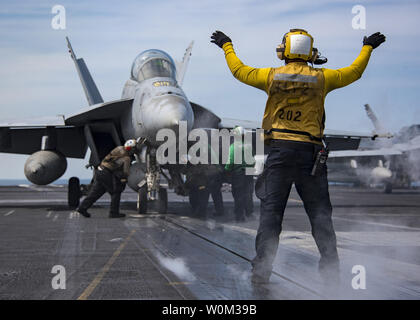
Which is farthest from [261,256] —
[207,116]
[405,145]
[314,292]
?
[405,145]

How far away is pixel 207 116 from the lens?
18297mm

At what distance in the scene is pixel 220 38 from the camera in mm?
5707

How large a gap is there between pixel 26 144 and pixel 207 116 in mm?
7120

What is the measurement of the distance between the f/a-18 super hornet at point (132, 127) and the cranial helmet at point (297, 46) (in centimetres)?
761

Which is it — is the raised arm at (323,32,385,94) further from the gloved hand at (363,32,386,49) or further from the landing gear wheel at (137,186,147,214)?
the landing gear wheel at (137,186,147,214)

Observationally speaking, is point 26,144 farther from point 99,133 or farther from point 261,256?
point 261,256

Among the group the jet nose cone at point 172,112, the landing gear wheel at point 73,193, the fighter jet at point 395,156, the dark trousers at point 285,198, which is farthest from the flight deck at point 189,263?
the fighter jet at point 395,156

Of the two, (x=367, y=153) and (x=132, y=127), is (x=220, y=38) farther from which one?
(x=367, y=153)

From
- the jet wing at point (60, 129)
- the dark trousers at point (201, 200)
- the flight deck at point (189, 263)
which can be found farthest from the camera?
the jet wing at point (60, 129)

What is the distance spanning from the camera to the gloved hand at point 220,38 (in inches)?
224

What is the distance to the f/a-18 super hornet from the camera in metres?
14.0

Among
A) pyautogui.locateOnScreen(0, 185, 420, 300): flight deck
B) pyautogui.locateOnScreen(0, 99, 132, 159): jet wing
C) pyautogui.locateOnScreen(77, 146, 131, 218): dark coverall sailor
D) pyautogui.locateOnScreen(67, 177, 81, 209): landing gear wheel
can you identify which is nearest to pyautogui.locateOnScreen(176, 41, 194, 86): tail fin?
pyautogui.locateOnScreen(0, 99, 132, 159): jet wing

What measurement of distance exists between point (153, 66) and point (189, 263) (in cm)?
985

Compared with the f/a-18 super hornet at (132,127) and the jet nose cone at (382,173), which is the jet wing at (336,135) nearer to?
the f/a-18 super hornet at (132,127)
